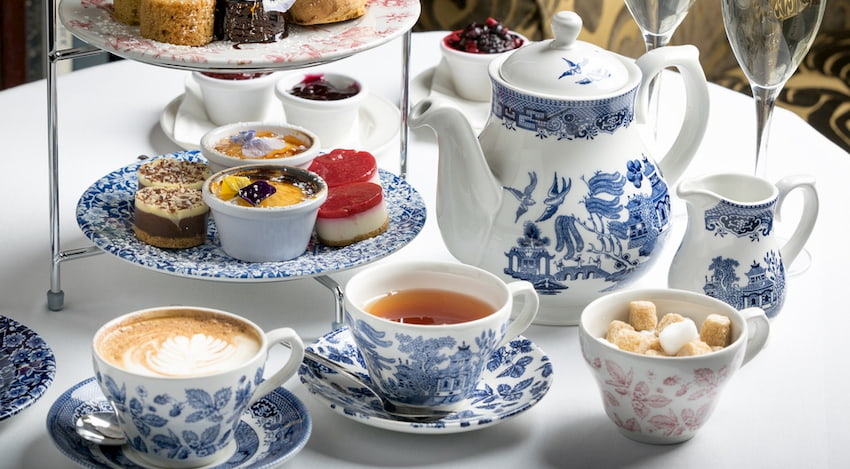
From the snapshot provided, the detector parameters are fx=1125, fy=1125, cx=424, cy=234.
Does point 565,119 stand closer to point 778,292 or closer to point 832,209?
point 778,292

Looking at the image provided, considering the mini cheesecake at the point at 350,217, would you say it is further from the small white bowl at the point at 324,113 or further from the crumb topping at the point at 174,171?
the small white bowl at the point at 324,113

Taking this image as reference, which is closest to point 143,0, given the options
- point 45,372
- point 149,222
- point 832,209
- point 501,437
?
point 149,222

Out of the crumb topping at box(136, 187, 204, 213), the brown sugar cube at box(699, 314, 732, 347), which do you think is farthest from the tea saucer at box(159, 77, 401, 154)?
the brown sugar cube at box(699, 314, 732, 347)

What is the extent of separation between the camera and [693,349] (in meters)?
0.80

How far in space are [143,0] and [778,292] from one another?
0.61m

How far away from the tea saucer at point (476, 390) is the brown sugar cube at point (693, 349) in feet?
0.36

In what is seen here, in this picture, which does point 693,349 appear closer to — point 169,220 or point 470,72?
point 169,220

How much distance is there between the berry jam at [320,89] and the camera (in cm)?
137

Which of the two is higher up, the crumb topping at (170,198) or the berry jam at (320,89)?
the berry jam at (320,89)

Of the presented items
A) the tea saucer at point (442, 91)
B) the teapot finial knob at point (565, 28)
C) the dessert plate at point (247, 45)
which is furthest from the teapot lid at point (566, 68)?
the tea saucer at point (442, 91)

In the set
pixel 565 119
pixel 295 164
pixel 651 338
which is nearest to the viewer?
pixel 651 338

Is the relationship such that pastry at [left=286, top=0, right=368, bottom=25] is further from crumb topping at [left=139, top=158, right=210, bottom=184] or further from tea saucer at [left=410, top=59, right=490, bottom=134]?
tea saucer at [left=410, top=59, right=490, bottom=134]

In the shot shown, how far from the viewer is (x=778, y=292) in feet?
3.23

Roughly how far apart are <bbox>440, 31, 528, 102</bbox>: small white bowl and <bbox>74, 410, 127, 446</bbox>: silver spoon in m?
0.79
